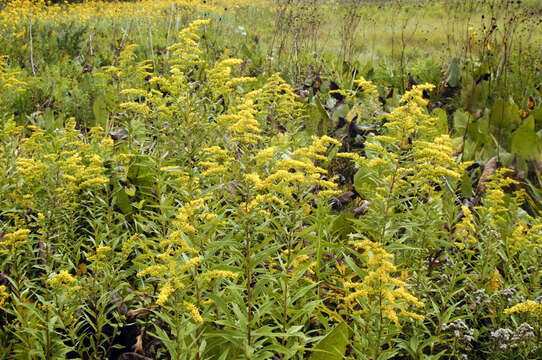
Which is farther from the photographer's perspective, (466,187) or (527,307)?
(466,187)

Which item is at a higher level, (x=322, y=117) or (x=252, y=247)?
(x=252, y=247)

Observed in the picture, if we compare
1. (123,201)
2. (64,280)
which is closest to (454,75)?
(123,201)

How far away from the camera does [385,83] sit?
18.7 feet

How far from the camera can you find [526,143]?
3.36 meters

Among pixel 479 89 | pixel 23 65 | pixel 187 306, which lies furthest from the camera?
pixel 23 65

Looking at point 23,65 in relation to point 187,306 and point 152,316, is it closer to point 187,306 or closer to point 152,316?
point 152,316

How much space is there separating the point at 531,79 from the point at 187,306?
18.5ft

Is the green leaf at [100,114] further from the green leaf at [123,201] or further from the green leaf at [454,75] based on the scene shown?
the green leaf at [454,75]

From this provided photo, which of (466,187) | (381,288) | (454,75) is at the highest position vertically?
(454,75)

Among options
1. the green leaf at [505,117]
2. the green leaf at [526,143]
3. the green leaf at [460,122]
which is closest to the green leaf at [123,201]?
the green leaf at [526,143]

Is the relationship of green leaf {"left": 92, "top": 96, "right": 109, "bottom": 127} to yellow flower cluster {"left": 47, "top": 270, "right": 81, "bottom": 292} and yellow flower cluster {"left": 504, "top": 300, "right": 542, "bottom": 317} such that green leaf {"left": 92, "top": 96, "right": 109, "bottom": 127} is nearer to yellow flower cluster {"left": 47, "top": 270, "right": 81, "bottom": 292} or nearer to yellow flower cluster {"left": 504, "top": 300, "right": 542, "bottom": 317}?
yellow flower cluster {"left": 47, "top": 270, "right": 81, "bottom": 292}

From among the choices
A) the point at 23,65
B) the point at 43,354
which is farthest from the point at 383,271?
the point at 23,65

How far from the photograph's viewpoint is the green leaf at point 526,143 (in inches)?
131

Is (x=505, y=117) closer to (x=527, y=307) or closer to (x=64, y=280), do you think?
(x=527, y=307)
